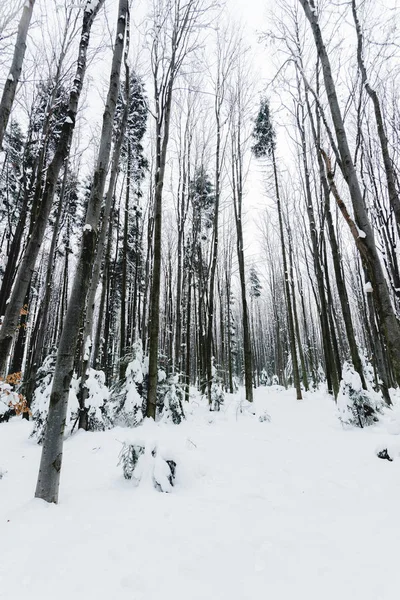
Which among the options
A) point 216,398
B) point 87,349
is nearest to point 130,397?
point 87,349

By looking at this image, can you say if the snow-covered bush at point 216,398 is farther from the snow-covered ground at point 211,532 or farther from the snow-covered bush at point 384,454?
the snow-covered bush at point 384,454

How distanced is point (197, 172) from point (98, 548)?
13.3m

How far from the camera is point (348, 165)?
11.0ft

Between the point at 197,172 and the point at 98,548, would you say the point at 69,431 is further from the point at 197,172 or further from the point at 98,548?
the point at 197,172

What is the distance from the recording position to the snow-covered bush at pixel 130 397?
6160mm

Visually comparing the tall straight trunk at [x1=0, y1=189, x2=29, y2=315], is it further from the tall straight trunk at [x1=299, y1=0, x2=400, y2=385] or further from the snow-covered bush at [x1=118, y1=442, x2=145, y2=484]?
the tall straight trunk at [x1=299, y1=0, x2=400, y2=385]

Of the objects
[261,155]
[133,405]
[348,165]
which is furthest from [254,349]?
[348,165]

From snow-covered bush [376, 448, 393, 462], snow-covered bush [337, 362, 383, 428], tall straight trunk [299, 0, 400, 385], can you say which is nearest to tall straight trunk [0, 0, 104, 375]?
tall straight trunk [299, 0, 400, 385]

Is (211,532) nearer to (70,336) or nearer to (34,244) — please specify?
(70,336)

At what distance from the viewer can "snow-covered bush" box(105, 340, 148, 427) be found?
6160mm

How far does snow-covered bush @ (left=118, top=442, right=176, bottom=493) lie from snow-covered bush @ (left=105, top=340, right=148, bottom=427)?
3.17 metres

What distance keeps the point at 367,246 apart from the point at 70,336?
322 cm

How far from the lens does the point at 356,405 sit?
5551mm

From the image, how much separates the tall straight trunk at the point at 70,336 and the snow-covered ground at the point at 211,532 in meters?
0.22
